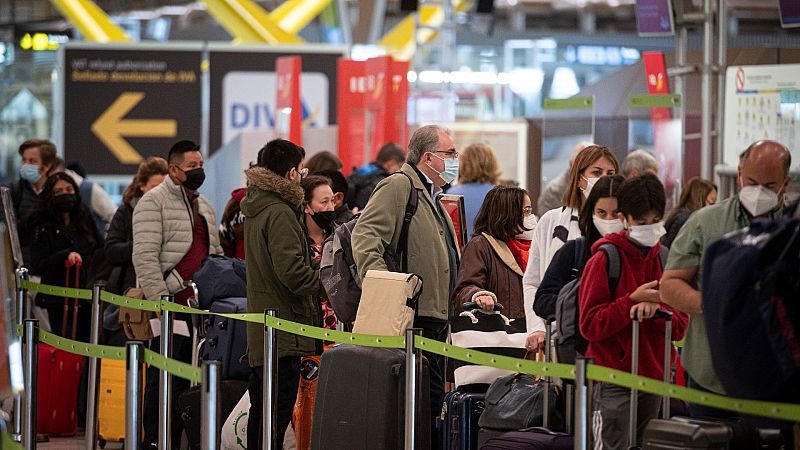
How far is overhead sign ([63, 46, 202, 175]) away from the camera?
50.6 feet

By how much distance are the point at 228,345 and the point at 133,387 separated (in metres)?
1.21

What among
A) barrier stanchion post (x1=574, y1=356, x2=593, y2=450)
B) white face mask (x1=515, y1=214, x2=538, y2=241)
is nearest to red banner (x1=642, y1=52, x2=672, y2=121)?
white face mask (x1=515, y1=214, x2=538, y2=241)

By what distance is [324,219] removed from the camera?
6.77m

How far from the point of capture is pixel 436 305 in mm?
5754

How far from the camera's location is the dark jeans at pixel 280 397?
5930mm

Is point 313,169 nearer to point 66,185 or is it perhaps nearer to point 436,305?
point 66,185

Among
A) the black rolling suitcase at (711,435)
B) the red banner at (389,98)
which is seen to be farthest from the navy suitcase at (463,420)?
the red banner at (389,98)

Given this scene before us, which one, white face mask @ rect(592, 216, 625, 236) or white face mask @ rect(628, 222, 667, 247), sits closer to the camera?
white face mask @ rect(628, 222, 667, 247)

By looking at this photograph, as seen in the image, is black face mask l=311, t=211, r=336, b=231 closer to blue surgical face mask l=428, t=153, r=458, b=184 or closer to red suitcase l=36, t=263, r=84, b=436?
blue surgical face mask l=428, t=153, r=458, b=184

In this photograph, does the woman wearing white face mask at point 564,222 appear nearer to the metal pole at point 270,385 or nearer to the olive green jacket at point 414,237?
the olive green jacket at point 414,237

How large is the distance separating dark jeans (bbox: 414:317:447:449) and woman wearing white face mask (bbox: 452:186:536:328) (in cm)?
16

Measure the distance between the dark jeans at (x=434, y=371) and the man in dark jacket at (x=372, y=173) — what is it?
297 cm

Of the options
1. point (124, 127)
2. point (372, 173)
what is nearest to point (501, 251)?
point (372, 173)

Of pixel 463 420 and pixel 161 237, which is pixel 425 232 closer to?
pixel 463 420
